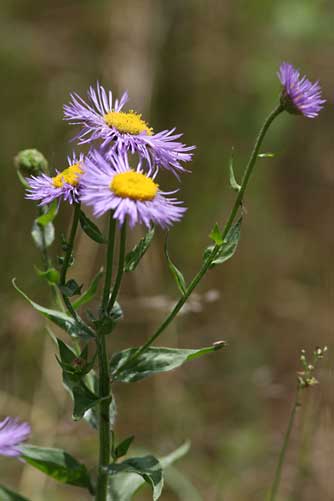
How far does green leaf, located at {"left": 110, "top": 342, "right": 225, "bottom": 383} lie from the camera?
71.4 inches

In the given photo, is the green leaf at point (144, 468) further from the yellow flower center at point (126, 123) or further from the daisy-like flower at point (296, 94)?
the daisy-like flower at point (296, 94)

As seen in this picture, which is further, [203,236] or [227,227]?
[203,236]

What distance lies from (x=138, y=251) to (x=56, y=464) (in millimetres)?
625

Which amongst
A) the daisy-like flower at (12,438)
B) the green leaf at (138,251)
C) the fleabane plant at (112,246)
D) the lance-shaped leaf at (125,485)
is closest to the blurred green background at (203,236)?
→ the lance-shaped leaf at (125,485)

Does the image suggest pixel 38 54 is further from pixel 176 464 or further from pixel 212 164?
pixel 176 464

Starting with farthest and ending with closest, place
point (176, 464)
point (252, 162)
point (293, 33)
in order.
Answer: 1. point (293, 33)
2. point (176, 464)
3. point (252, 162)

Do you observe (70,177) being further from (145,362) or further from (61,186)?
(145,362)

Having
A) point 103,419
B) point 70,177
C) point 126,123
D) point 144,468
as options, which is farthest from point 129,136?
point 144,468

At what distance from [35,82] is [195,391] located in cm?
240

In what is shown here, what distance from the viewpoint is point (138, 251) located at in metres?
1.70

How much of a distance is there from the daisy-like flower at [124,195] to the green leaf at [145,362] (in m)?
0.39

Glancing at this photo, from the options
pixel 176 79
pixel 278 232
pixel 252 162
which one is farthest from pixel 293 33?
pixel 252 162

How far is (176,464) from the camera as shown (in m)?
3.14

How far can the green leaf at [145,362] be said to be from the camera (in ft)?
5.95
